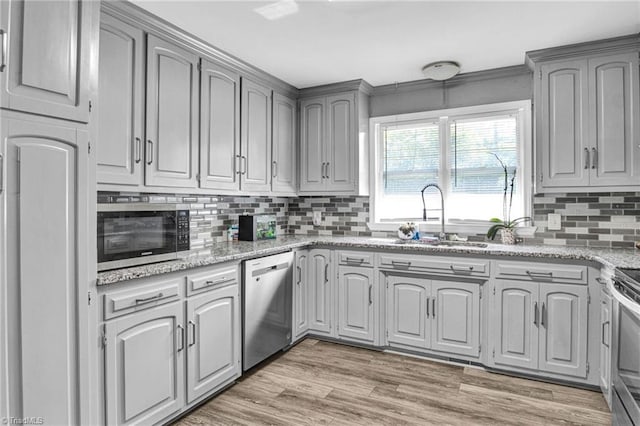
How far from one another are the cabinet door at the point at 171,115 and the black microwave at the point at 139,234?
31 cm

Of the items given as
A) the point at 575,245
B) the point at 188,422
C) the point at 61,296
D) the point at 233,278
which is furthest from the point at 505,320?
the point at 61,296

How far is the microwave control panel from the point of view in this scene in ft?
7.87

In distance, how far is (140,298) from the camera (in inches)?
77.4

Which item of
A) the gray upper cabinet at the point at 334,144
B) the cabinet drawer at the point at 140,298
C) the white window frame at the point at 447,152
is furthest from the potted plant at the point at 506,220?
the cabinet drawer at the point at 140,298

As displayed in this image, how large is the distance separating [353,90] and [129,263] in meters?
2.59

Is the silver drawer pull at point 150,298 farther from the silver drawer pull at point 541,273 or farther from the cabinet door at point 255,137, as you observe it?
the silver drawer pull at point 541,273

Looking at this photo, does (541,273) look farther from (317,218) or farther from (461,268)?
(317,218)

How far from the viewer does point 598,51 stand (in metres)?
2.83

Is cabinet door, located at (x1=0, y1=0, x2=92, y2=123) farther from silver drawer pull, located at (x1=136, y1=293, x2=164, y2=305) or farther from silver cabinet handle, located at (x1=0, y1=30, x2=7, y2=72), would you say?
silver drawer pull, located at (x1=136, y1=293, x2=164, y2=305)

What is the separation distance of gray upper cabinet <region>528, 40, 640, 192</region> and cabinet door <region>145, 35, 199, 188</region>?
2594mm

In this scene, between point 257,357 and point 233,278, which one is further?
point 257,357

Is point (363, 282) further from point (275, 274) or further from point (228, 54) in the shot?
point (228, 54)

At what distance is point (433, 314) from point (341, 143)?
5.88ft

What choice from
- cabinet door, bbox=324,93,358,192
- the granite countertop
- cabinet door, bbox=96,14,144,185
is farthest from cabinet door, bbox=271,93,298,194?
cabinet door, bbox=96,14,144,185
